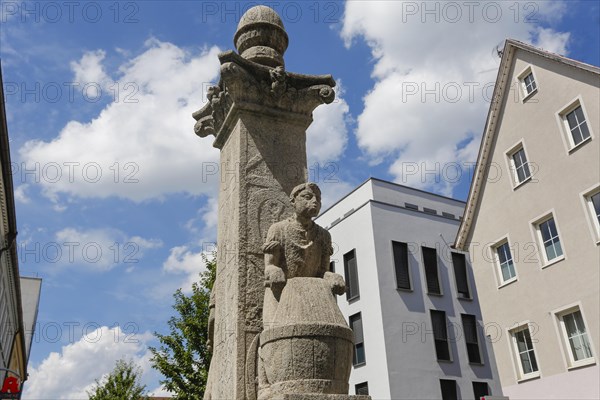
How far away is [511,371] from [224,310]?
14.9 m

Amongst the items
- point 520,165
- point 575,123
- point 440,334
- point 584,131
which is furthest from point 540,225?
point 440,334

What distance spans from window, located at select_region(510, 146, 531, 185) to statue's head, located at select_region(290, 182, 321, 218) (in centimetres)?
1538

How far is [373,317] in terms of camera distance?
2447 centimetres

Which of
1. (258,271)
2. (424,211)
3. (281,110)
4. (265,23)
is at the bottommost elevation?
(258,271)

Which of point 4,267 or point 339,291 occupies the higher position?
point 4,267

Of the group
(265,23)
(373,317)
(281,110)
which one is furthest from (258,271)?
(373,317)

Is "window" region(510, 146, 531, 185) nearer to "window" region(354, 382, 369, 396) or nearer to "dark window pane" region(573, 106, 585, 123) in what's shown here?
"dark window pane" region(573, 106, 585, 123)

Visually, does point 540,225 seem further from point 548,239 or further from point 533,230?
point 548,239

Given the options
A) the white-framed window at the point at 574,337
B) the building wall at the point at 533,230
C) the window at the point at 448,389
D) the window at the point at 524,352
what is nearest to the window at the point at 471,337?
the window at the point at 448,389

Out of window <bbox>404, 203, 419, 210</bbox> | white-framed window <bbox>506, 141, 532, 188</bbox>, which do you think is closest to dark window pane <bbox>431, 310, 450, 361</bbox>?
window <bbox>404, 203, 419, 210</bbox>

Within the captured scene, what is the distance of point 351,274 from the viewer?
87.1 ft

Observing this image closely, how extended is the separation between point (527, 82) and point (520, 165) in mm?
3121

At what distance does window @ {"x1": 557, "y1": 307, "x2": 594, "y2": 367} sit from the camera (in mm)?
16062

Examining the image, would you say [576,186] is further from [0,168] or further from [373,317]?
[0,168]
